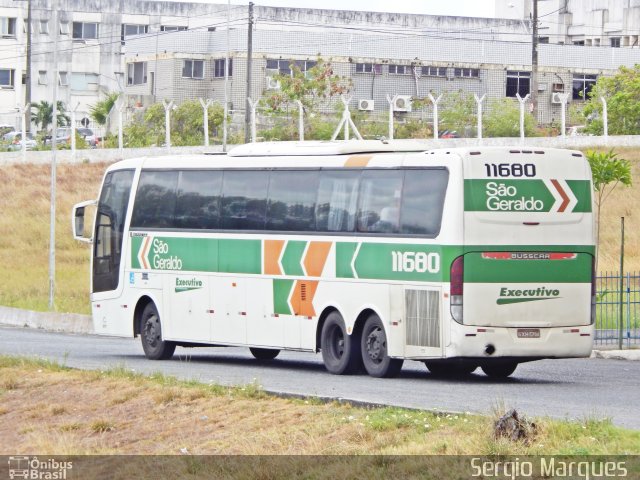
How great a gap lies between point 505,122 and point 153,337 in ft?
154

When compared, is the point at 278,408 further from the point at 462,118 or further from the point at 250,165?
the point at 462,118

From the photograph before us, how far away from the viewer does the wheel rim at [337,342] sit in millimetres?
21641

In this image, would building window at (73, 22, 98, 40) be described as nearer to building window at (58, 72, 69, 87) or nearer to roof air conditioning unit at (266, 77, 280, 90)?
building window at (58, 72, 69, 87)

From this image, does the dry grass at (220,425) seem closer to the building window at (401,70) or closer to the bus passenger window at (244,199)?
the bus passenger window at (244,199)

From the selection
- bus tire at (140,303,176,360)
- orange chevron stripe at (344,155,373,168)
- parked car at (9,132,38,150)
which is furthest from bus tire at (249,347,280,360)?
parked car at (9,132,38,150)

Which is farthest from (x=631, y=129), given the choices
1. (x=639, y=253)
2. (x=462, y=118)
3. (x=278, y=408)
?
(x=278, y=408)

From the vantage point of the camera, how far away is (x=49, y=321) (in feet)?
120

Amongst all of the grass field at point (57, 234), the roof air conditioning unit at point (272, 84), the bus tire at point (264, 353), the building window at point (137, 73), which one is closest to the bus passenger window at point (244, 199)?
the bus tire at point (264, 353)

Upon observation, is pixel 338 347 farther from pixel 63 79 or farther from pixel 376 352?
pixel 63 79

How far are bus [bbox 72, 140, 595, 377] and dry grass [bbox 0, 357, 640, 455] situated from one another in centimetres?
330

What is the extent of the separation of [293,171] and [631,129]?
46.8 meters

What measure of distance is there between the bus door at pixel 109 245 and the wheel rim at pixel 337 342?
559cm

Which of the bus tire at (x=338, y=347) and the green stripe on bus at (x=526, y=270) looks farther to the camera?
the bus tire at (x=338, y=347)

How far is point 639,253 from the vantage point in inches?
1757
